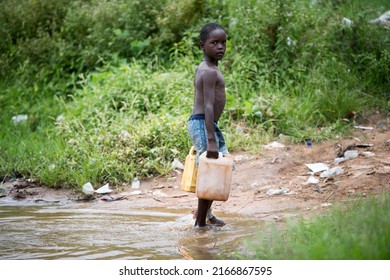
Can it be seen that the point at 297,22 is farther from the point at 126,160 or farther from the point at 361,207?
the point at 361,207

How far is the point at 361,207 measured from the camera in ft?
13.2

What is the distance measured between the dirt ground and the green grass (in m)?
0.95

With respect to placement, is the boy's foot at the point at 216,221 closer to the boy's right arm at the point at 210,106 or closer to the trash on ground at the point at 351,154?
the boy's right arm at the point at 210,106

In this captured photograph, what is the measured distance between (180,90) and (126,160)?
1.36m

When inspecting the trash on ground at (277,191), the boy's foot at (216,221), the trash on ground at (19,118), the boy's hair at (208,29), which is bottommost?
the boy's foot at (216,221)

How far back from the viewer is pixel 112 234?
4691 mm

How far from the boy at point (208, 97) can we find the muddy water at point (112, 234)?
33cm

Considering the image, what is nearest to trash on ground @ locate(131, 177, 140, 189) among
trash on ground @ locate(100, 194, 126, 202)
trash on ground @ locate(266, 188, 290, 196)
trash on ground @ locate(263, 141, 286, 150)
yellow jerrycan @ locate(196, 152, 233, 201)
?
trash on ground @ locate(100, 194, 126, 202)

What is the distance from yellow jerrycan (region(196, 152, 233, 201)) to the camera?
445cm

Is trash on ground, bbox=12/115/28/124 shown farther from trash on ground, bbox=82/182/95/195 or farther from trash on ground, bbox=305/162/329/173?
trash on ground, bbox=305/162/329/173

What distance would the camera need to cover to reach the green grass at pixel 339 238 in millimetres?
3061

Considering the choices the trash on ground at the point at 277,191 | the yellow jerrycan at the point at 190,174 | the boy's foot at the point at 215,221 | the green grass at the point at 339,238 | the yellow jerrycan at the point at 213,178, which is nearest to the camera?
the green grass at the point at 339,238

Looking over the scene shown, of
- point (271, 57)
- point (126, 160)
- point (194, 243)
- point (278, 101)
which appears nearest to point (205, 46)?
point (194, 243)

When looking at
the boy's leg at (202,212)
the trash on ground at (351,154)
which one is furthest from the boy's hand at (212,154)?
the trash on ground at (351,154)
